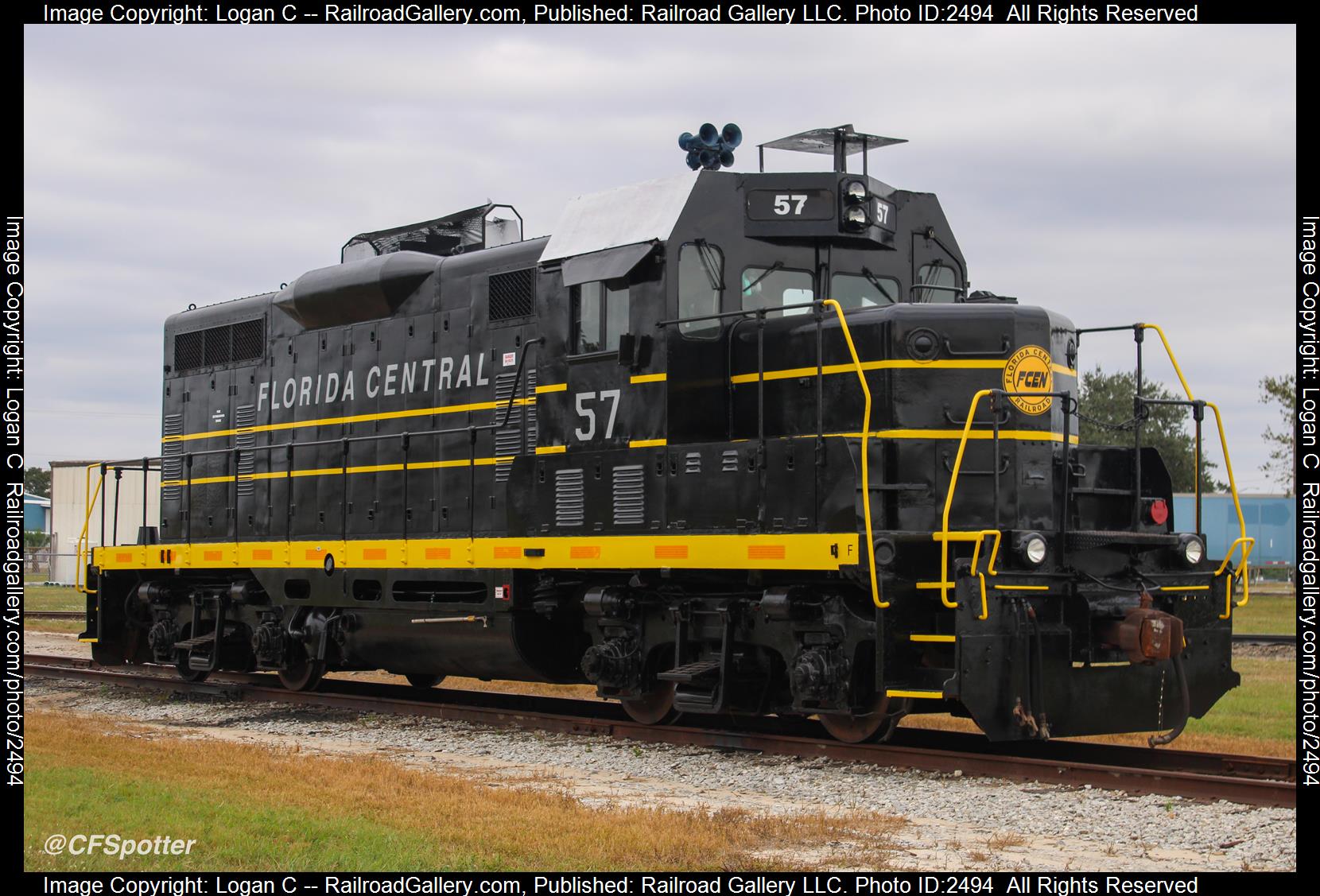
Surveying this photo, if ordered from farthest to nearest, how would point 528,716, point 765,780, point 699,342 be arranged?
point 528,716 < point 699,342 < point 765,780

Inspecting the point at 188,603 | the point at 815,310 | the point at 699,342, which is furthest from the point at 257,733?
the point at 815,310

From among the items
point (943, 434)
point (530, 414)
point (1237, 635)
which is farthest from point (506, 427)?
point (1237, 635)

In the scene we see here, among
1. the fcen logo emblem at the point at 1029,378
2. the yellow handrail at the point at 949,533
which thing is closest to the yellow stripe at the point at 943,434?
the fcen logo emblem at the point at 1029,378

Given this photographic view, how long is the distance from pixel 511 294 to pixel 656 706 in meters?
3.64

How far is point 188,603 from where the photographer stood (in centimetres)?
1559

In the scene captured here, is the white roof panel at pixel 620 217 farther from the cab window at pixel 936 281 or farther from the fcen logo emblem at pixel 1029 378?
the fcen logo emblem at pixel 1029 378

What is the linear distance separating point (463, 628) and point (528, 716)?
944mm

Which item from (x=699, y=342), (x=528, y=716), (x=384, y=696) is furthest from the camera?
(x=384, y=696)

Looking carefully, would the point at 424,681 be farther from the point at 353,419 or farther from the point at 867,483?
the point at 867,483

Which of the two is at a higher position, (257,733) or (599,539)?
(599,539)

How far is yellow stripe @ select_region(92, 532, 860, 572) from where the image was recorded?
9578mm

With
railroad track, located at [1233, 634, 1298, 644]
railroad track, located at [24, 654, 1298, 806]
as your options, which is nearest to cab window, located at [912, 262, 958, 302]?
railroad track, located at [24, 654, 1298, 806]

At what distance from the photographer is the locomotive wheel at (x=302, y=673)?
46.5 feet
